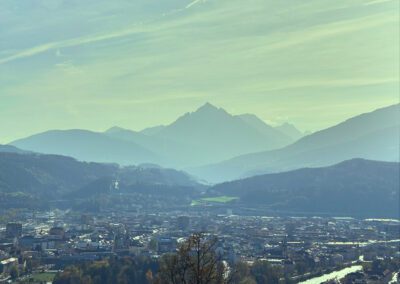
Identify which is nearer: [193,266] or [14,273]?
[193,266]

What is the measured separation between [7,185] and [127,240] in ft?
327

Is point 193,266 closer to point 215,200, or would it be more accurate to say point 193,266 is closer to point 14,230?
point 14,230

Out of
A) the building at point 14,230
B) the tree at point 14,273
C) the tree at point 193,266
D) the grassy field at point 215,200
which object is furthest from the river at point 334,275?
the grassy field at point 215,200

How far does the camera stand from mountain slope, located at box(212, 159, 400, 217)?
15500 cm

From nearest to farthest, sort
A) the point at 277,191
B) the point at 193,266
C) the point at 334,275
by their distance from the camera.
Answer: the point at 193,266, the point at 334,275, the point at 277,191

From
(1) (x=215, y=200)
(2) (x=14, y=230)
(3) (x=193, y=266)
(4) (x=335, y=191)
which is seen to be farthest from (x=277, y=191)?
(3) (x=193, y=266)

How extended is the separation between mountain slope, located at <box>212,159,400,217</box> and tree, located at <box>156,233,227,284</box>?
129 meters

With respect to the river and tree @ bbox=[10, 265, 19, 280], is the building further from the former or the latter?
the river

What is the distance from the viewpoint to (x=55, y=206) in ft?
534

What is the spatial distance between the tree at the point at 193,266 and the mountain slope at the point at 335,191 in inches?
5064

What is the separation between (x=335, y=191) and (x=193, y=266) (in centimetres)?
14929

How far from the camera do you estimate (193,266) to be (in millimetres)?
21062

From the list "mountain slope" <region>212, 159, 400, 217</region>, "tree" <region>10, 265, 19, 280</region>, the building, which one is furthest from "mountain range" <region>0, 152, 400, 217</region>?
"tree" <region>10, 265, 19, 280</region>

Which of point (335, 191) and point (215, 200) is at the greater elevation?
point (335, 191)
